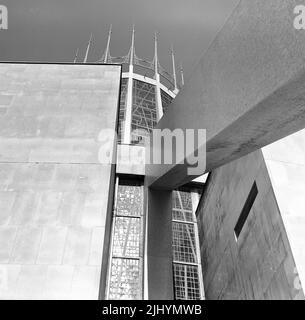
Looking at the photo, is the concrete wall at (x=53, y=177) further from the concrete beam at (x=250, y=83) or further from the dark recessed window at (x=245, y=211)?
the dark recessed window at (x=245, y=211)

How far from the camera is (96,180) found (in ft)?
24.7

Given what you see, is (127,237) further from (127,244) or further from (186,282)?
(186,282)

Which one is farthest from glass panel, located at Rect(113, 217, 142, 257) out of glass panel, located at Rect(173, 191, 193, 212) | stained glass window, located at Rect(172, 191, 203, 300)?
glass panel, located at Rect(173, 191, 193, 212)

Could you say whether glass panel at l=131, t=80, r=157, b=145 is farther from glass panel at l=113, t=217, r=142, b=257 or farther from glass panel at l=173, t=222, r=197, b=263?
glass panel at l=113, t=217, r=142, b=257

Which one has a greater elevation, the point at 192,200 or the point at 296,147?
the point at 192,200

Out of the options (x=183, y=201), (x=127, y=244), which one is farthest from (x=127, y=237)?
(x=183, y=201)

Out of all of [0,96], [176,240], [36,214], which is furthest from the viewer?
[176,240]

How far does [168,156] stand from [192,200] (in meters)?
7.52

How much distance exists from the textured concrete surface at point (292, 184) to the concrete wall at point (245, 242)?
0.13 meters

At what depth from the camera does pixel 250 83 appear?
439 centimetres

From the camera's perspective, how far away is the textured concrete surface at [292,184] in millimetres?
A: 6652

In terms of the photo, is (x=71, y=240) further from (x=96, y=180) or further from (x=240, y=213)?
(x=240, y=213)

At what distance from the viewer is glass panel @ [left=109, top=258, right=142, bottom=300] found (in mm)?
10203
